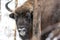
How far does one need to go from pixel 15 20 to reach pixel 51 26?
0.34 m

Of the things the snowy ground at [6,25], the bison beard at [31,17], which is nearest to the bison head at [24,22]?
Result: the bison beard at [31,17]

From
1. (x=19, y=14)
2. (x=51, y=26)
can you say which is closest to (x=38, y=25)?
(x=51, y=26)

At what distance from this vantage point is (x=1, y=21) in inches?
49.4

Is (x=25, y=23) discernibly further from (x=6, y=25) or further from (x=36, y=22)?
(x=6, y=25)

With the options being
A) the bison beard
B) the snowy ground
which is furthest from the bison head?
the snowy ground

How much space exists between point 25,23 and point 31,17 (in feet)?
0.22

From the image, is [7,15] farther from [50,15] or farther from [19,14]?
[50,15]

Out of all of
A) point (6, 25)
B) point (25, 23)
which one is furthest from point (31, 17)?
point (6, 25)

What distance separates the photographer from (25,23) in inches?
42.2

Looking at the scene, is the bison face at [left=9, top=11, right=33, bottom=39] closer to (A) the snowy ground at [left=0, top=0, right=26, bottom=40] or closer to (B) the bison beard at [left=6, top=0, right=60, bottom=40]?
(B) the bison beard at [left=6, top=0, right=60, bottom=40]

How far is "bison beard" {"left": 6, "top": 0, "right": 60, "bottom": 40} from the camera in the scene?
0.92 meters

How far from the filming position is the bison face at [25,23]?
41.5 inches

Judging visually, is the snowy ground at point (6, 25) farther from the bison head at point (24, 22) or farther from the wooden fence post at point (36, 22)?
the wooden fence post at point (36, 22)

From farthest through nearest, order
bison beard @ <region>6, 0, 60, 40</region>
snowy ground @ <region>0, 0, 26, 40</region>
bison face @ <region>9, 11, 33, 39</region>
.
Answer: snowy ground @ <region>0, 0, 26, 40</region>, bison face @ <region>9, 11, 33, 39</region>, bison beard @ <region>6, 0, 60, 40</region>
